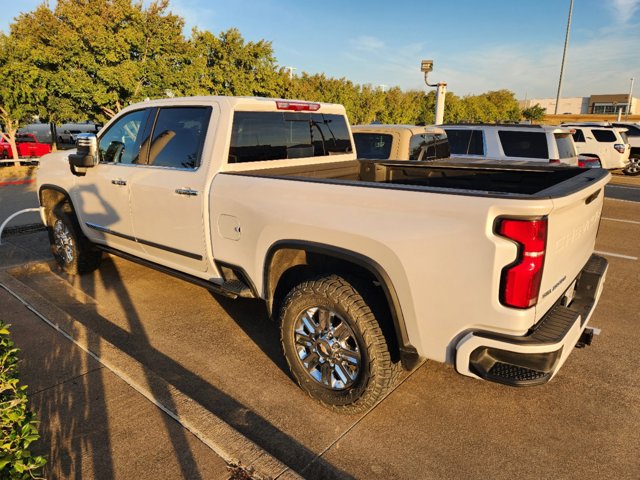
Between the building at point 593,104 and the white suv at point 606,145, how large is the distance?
6755 cm

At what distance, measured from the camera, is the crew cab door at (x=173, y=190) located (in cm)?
352

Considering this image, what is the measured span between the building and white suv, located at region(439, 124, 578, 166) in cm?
7628

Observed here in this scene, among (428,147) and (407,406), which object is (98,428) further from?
(428,147)

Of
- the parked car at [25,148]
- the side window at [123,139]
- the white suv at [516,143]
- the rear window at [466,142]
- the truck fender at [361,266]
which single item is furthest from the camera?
the parked car at [25,148]

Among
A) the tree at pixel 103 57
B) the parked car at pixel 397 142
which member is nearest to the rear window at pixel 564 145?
the parked car at pixel 397 142

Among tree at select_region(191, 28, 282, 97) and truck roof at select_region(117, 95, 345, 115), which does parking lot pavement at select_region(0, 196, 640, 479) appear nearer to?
truck roof at select_region(117, 95, 345, 115)

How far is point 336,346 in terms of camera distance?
2764 millimetres

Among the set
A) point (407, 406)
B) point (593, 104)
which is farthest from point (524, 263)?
point (593, 104)

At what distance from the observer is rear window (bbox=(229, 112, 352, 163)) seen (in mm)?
3596

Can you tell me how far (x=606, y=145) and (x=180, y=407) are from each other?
671 inches

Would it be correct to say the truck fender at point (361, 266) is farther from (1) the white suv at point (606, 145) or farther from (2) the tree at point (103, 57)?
(2) the tree at point (103, 57)

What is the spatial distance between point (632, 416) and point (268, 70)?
22.7m

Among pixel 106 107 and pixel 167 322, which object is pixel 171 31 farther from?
pixel 167 322

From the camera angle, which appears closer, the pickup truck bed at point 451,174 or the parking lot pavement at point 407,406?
the parking lot pavement at point 407,406
